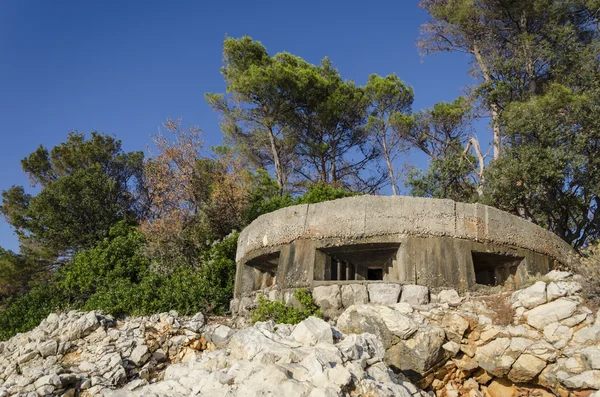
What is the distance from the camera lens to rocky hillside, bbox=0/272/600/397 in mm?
3926

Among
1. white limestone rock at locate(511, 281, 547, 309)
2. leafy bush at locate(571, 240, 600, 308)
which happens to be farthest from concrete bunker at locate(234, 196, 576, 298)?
leafy bush at locate(571, 240, 600, 308)

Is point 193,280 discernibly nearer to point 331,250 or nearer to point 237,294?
point 237,294

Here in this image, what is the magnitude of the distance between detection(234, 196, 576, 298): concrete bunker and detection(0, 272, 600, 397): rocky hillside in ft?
1.74

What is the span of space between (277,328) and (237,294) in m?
3.96

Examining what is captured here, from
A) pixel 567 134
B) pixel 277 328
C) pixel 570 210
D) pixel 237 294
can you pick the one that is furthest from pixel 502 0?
pixel 277 328

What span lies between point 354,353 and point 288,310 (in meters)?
2.98

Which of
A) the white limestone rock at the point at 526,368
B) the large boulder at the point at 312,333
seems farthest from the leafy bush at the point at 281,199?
the large boulder at the point at 312,333

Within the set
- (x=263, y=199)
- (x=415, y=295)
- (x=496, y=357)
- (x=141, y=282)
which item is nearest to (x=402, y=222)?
(x=415, y=295)

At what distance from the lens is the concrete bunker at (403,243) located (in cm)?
726

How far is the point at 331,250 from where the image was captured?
7750 mm

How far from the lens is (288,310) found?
289 inches

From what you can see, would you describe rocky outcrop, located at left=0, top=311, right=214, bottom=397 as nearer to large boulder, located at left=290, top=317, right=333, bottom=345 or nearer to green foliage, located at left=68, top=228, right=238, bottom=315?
green foliage, located at left=68, top=228, right=238, bottom=315

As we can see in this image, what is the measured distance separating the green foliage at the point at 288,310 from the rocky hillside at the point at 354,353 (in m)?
0.63

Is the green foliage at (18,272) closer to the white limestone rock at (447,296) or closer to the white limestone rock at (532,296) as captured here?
the white limestone rock at (447,296)
